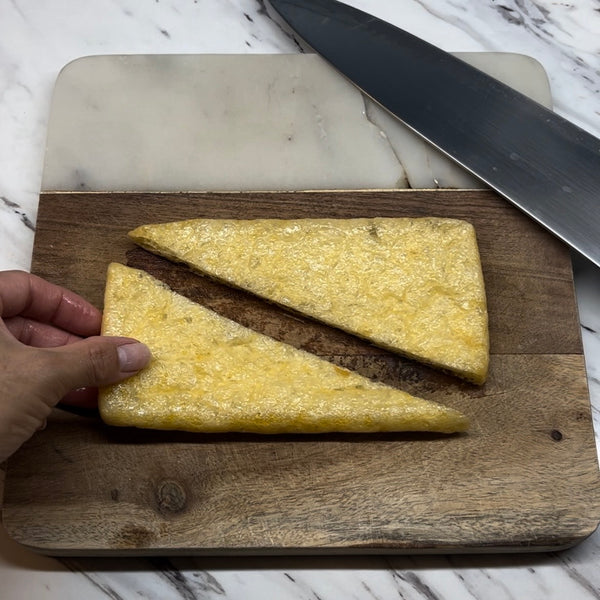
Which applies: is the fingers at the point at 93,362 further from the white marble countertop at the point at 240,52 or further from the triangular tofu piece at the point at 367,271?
the white marble countertop at the point at 240,52

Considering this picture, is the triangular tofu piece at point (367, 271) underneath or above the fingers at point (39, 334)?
above

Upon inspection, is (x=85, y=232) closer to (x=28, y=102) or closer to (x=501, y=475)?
(x=28, y=102)

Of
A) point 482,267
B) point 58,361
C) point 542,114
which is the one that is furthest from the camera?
point 542,114

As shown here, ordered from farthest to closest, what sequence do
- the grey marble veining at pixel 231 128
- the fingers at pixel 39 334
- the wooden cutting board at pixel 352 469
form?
the grey marble veining at pixel 231 128 → the fingers at pixel 39 334 → the wooden cutting board at pixel 352 469

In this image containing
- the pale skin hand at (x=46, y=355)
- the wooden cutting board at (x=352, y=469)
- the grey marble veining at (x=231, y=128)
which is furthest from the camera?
the grey marble veining at (x=231, y=128)

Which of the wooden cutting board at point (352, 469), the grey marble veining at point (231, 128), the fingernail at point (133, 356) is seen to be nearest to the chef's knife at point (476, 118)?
the grey marble veining at point (231, 128)

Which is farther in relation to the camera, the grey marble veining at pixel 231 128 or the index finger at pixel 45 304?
the grey marble veining at pixel 231 128

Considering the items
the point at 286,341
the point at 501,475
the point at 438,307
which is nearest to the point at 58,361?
the point at 286,341
